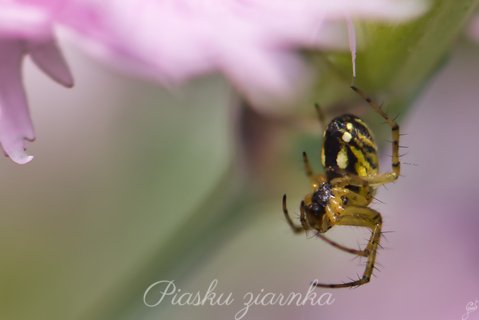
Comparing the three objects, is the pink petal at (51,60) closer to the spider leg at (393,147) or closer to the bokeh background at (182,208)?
the spider leg at (393,147)

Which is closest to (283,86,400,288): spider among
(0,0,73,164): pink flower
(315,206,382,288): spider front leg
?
(315,206,382,288): spider front leg

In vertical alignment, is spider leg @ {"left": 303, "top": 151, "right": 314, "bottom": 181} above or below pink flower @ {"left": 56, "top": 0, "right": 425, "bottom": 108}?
below

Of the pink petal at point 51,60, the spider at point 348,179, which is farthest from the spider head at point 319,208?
the pink petal at point 51,60

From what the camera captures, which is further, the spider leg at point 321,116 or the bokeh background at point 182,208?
the bokeh background at point 182,208
